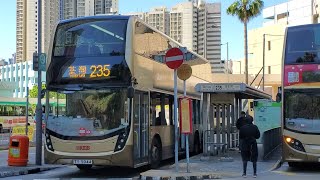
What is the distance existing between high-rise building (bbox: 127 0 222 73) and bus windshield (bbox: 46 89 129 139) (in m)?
33.3

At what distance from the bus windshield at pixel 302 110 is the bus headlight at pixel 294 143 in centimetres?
33

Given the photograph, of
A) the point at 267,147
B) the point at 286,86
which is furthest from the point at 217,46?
the point at 286,86

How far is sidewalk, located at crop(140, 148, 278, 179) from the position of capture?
12594 millimetres

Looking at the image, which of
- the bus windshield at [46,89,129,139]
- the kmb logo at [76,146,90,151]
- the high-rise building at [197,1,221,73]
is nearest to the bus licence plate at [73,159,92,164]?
the kmb logo at [76,146,90,151]

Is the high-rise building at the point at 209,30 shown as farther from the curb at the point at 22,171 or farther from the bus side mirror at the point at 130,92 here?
the bus side mirror at the point at 130,92

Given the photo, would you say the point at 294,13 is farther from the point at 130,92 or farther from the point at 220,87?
the point at 130,92

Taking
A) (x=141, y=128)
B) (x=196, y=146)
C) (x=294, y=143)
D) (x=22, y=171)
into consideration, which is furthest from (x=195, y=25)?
(x=141, y=128)

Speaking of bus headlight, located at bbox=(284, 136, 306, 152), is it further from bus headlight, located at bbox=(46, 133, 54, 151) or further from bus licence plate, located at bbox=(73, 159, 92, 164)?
bus headlight, located at bbox=(46, 133, 54, 151)

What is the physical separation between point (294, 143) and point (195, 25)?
47.8m

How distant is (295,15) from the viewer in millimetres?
87125

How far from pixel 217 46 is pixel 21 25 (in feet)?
129

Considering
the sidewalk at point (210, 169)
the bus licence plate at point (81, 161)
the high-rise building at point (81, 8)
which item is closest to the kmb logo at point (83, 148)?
the bus licence plate at point (81, 161)

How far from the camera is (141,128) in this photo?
13.5 m

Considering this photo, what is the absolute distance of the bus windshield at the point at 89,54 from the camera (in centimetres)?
1280
